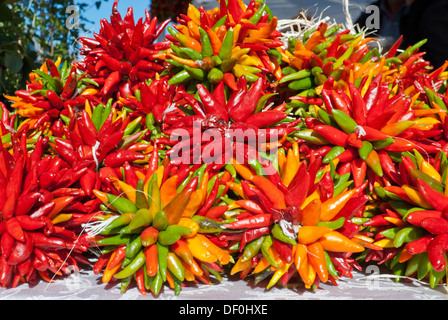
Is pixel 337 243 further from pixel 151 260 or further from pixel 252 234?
pixel 151 260

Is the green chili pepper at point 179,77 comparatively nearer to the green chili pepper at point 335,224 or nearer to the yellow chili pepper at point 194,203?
the yellow chili pepper at point 194,203

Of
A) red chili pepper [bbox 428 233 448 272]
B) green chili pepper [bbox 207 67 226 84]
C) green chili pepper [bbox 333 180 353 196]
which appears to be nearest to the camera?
red chili pepper [bbox 428 233 448 272]

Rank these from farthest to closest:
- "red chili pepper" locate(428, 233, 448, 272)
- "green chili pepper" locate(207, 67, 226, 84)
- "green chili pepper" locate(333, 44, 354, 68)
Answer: "green chili pepper" locate(333, 44, 354, 68), "green chili pepper" locate(207, 67, 226, 84), "red chili pepper" locate(428, 233, 448, 272)

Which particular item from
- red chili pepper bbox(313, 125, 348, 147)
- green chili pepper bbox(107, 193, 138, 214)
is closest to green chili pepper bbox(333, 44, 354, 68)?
red chili pepper bbox(313, 125, 348, 147)

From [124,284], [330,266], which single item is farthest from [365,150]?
[124,284]

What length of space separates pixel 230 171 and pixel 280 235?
0.69 ft

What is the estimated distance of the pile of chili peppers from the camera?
2.68 ft

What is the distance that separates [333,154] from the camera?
0.93 meters

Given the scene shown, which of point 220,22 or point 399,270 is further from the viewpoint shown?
point 220,22

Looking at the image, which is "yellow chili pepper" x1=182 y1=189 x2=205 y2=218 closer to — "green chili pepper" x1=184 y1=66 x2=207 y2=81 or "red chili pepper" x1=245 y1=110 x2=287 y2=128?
"red chili pepper" x1=245 y1=110 x2=287 y2=128

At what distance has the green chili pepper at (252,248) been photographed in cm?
83
